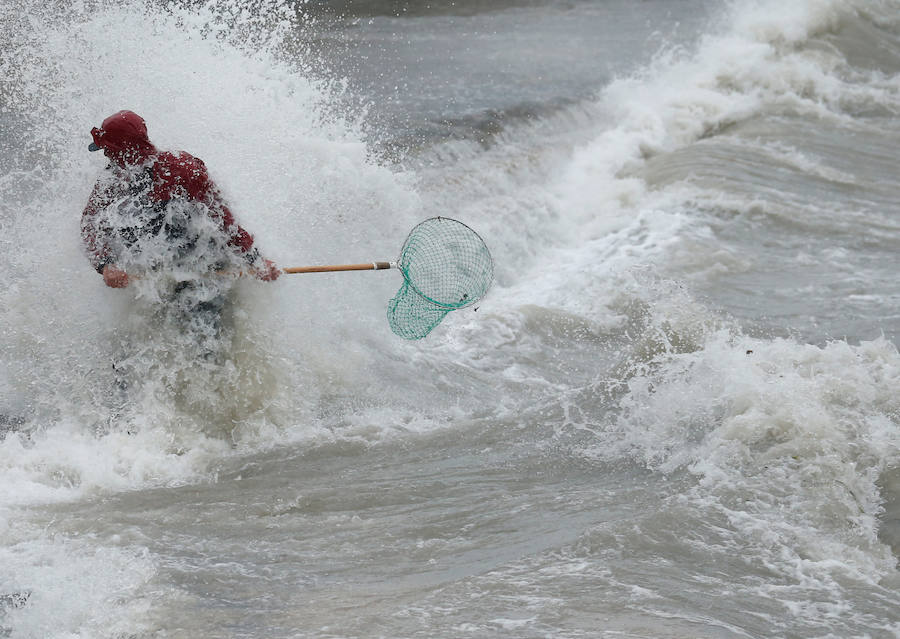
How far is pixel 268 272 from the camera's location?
616cm

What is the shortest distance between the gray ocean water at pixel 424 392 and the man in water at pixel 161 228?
0.20 meters

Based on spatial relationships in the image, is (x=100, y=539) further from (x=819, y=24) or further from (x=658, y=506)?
(x=819, y=24)

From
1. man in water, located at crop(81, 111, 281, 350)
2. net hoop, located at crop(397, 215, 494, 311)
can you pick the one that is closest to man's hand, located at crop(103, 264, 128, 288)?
man in water, located at crop(81, 111, 281, 350)

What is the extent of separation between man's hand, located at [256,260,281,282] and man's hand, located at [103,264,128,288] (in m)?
0.77

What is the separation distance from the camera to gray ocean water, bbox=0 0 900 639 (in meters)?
4.78

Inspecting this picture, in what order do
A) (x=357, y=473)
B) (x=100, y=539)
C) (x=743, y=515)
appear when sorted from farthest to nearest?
(x=357, y=473) → (x=743, y=515) → (x=100, y=539)

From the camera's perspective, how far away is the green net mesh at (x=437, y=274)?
250 inches

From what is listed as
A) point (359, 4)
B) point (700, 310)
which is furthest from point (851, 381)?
point (359, 4)

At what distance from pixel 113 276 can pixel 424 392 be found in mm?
2377

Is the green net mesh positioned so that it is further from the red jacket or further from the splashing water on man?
the red jacket

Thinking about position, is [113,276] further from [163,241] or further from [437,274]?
[437,274]

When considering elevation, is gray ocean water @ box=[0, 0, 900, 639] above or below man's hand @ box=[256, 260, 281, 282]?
below

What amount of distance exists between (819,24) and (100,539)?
57.3ft

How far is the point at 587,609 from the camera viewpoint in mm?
4637
